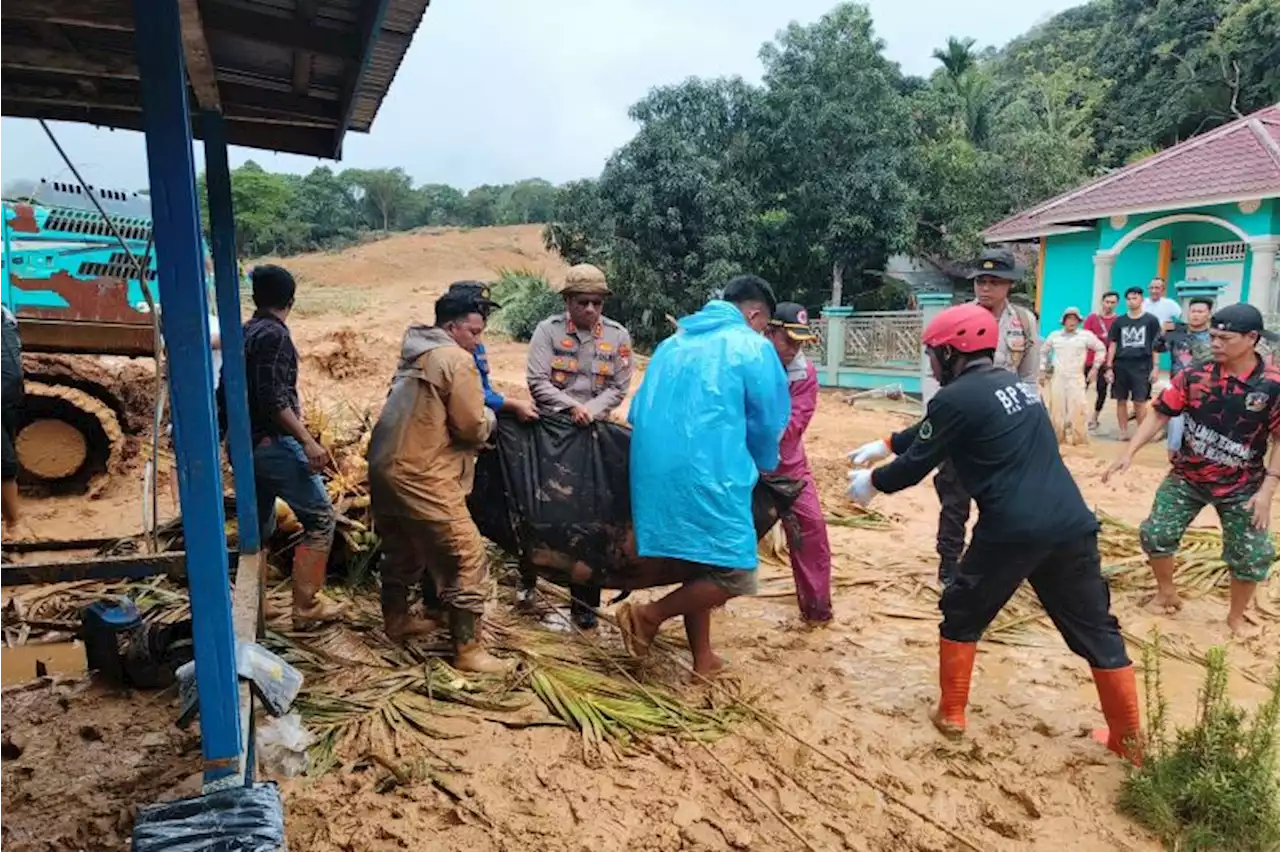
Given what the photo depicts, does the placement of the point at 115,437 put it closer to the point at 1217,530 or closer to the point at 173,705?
the point at 173,705

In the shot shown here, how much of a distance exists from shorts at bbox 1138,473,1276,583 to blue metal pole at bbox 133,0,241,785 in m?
4.52

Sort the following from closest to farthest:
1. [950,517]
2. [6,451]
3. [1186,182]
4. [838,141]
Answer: [950,517]
[6,451]
[1186,182]
[838,141]

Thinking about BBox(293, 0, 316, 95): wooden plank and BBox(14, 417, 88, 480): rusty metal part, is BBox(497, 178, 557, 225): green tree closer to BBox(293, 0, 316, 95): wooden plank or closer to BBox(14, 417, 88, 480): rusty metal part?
BBox(14, 417, 88, 480): rusty metal part

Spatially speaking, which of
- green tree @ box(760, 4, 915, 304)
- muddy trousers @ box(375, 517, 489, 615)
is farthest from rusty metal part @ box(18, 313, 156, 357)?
green tree @ box(760, 4, 915, 304)

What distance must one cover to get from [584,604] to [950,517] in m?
2.08

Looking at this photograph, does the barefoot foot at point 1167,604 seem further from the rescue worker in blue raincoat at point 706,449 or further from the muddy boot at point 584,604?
the muddy boot at point 584,604

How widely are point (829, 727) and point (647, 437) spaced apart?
1.44 meters

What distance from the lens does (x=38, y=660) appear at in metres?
4.26

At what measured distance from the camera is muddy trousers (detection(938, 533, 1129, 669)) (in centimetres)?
346

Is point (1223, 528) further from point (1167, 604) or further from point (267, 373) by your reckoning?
point (267, 373)

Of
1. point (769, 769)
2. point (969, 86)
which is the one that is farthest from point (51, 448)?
point (969, 86)

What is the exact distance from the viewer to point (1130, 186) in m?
15.3

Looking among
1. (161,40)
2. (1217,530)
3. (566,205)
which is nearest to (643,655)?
(161,40)

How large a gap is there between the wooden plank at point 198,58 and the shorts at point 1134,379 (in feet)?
30.8
